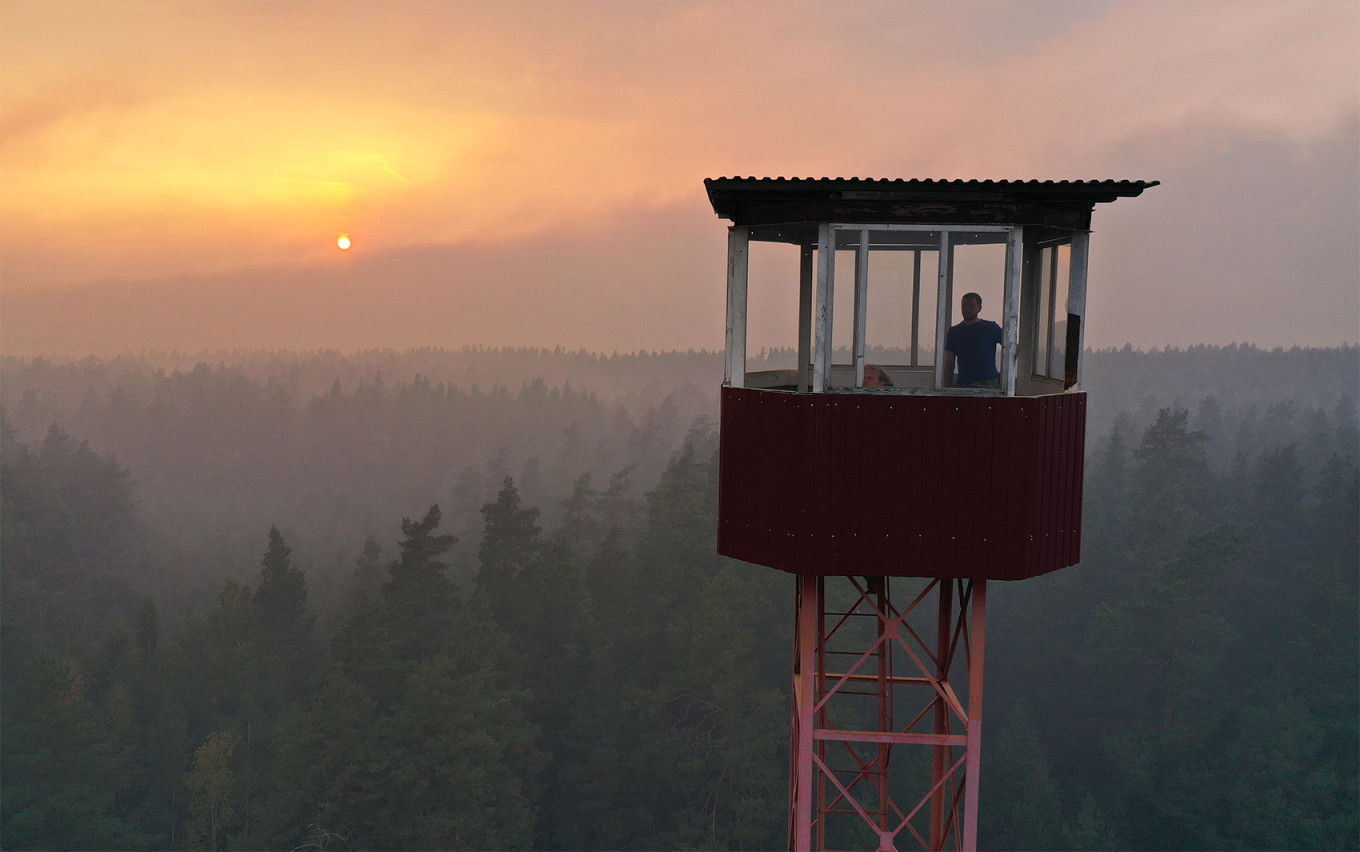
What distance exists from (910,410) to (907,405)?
0.06 m

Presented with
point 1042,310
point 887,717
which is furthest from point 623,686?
point 1042,310

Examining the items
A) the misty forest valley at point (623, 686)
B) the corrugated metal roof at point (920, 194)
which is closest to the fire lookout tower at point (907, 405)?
the corrugated metal roof at point (920, 194)

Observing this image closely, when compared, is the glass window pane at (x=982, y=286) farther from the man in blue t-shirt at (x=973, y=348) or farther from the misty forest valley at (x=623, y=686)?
the misty forest valley at (x=623, y=686)

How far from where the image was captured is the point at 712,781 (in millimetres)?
45656

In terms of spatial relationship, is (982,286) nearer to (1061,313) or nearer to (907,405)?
(1061,313)

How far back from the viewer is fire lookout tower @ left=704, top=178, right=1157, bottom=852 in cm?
1117

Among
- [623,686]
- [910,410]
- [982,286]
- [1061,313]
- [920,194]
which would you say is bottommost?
[623,686]

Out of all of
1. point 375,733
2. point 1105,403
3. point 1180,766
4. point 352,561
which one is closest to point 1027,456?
point 375,733

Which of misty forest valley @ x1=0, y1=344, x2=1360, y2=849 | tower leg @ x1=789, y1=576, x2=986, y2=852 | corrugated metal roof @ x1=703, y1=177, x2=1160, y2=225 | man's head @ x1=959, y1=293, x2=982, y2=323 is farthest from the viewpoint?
misty forest valley @ x1=0, y1=344, x2=1360, y2=849

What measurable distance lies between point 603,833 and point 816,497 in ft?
129

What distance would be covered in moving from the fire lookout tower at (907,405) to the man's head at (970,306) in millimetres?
85

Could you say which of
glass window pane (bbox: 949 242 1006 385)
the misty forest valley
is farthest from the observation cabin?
the misty forest valley

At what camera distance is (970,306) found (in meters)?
11.8

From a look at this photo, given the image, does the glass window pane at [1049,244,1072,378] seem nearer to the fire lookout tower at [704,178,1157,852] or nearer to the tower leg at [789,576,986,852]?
the fire lookout tower at [704,178,1157,852]
